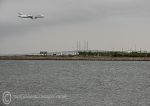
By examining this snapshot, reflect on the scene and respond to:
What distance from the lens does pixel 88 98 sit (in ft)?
107

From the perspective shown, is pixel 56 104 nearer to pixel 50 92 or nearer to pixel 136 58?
pixel 50 92

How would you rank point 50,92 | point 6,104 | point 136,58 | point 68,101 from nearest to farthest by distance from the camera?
point 6,104 → point 68,101 → point 50,92 → point 136,58

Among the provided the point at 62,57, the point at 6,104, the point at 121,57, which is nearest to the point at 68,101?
the point at 6,104

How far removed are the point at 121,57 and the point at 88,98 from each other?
120 meters

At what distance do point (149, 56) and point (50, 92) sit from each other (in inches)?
4733

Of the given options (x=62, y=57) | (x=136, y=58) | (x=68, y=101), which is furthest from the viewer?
(x=62, y=57)

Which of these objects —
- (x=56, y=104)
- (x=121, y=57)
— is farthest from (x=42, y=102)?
(x=121, y=57)

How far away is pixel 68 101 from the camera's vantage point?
30.6 metres

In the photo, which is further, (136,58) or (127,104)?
(136,58)

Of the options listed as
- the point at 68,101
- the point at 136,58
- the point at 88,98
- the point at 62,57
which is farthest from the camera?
the point at 62,57

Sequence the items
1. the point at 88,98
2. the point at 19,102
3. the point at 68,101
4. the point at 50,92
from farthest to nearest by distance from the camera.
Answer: the point at 50,92, the point at 88,98, the point at 68,101, the point at 19,102

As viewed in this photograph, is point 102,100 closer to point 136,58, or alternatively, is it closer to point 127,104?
point 127,104

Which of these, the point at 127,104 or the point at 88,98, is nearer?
the point at 127,104

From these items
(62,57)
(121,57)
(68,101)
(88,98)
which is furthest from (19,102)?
(62,57)
